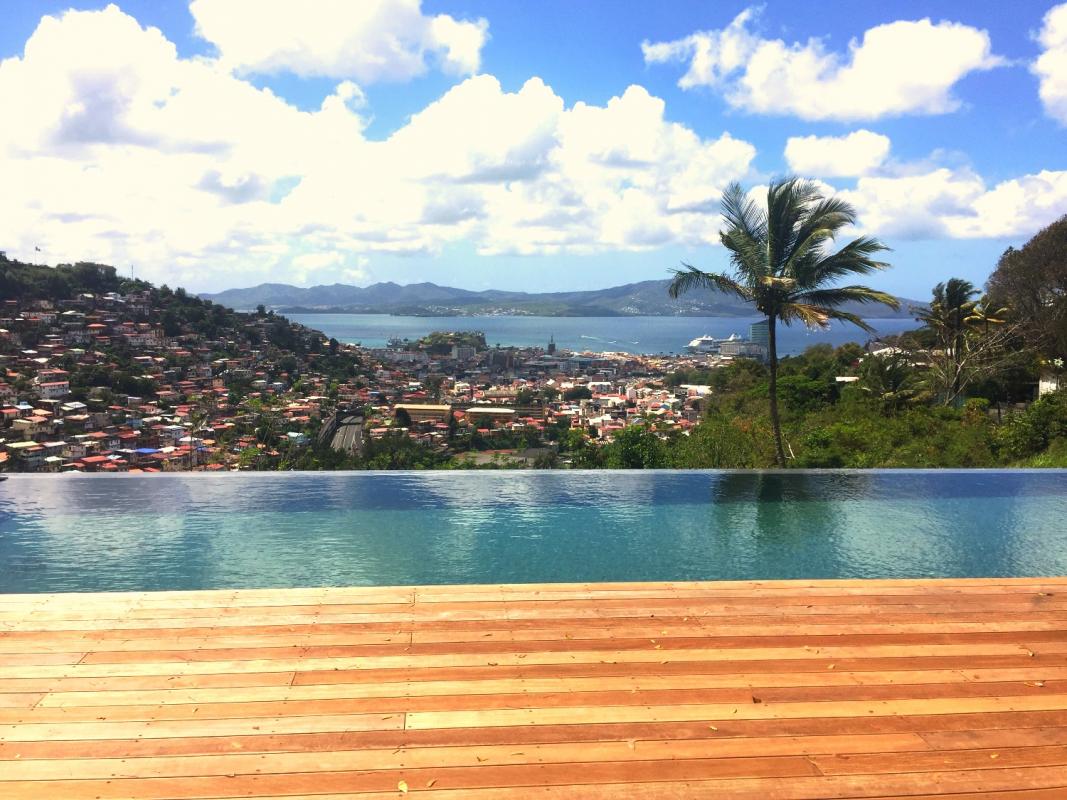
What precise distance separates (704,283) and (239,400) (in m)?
8.75

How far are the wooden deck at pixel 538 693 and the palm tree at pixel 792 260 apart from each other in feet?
18.9

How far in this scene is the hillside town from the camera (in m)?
10.6

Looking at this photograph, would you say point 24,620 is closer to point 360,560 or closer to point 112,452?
point 360,560

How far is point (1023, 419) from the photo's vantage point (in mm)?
11562

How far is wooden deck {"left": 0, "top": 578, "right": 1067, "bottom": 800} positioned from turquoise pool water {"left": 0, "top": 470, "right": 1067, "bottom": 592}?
107 centimetres

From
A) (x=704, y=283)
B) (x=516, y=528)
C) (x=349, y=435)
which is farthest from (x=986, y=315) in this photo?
(x=516, y=528)

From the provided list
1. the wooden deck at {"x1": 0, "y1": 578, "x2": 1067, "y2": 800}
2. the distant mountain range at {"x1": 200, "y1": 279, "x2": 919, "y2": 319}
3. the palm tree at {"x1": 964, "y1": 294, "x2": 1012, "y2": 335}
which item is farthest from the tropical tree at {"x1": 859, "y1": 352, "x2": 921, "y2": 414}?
the distant mountain range at {"x1": 200, "y1": 279, "x2": 919, "y2": 319}

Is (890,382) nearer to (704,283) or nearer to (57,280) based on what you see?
(704,283)

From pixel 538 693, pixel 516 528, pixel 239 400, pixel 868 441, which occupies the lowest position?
pixel 868 441

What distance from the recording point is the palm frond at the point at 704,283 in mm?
9221

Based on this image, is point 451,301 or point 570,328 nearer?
point 570,328

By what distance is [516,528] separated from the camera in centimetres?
574

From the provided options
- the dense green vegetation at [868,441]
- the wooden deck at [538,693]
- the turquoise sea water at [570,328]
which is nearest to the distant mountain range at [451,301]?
the turquoise sea water at [570,328]

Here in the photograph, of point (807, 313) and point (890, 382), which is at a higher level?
point (807, 313)
